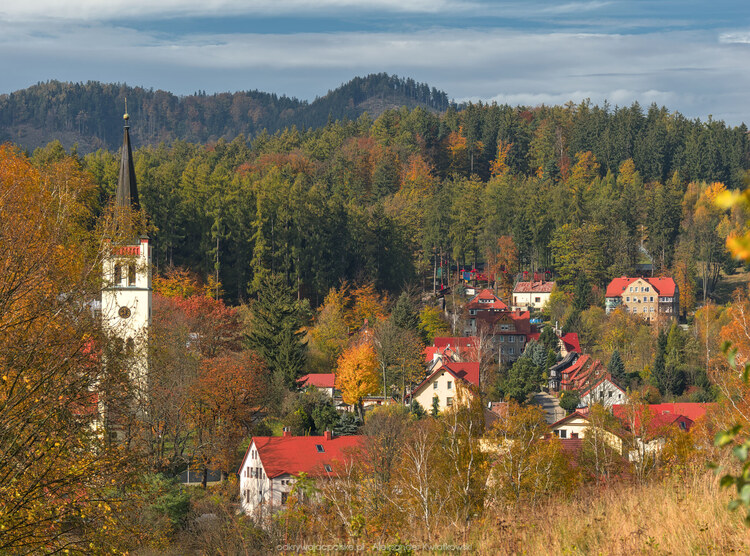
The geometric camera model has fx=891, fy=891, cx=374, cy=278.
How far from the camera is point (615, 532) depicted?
767 centimetres

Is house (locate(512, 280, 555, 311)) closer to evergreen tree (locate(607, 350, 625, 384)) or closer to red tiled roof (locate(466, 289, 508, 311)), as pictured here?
red tiled roof (locate(466, 289, 508, 311))

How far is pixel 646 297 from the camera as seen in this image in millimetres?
76938

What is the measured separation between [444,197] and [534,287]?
13889 mm

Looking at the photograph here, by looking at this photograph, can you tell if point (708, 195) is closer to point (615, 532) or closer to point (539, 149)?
point (539, 149)

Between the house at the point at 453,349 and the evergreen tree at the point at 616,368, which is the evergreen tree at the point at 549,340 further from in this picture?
the evergreen tree at the point at 616,368

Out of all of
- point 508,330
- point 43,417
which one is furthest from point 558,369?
point 43,417

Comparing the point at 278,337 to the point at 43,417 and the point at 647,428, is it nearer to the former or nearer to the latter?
the point at 647,428

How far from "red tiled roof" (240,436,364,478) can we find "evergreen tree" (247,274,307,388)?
855 cm

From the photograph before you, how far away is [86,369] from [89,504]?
2332 millimetres

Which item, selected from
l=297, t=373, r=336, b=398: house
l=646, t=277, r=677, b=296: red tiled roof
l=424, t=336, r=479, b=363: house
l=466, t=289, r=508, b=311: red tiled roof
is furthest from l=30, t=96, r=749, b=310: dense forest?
l=297, t=373, r=336, b=398: house

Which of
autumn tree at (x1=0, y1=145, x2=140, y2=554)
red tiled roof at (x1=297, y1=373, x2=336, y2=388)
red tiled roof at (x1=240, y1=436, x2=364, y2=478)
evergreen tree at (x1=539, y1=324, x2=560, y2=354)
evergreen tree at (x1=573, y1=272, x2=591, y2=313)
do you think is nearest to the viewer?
autumn tree at (x1=0, y1=145, x2=140, y2=554)

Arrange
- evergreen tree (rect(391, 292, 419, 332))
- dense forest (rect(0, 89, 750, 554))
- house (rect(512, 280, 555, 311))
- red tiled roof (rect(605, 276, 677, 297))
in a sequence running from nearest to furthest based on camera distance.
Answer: dense forest (rect(0, 89, 750, 554))
evergreen tree (rect(391, 292, 419, 332))
red tiled roof (rect(605, 276, 677, 297))
house (rect(512, 280, 555, 311))

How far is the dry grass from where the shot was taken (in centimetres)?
699

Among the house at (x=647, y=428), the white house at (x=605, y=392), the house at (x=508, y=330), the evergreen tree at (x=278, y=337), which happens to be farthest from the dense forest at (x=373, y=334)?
the house at (x=508, y=330)
